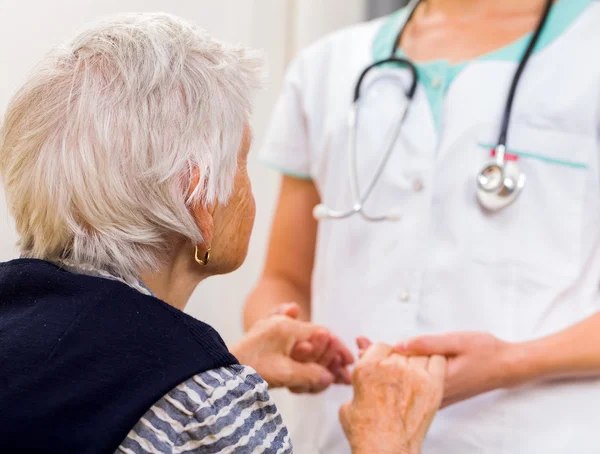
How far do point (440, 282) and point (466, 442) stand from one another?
228 mm

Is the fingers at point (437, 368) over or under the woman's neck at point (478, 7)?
under

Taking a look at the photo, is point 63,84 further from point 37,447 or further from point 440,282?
point 440,282

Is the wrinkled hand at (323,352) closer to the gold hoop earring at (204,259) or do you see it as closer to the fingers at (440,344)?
the fingers at (440,344)

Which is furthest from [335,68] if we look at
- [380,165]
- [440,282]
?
[440,282]

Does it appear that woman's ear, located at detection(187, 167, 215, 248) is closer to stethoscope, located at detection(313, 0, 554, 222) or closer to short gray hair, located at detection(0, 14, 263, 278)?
short gray hair, located at detection(0, 14, 263, 278)

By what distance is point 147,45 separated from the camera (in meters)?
0.79

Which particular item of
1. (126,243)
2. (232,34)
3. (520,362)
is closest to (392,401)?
(520,362)

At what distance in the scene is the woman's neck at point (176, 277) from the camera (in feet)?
2.78

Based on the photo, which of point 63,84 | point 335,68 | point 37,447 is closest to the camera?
point 37,447

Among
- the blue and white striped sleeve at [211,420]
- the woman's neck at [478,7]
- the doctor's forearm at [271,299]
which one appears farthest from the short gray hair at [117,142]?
the woman's neck at [478,7]

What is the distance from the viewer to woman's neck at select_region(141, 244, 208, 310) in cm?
85

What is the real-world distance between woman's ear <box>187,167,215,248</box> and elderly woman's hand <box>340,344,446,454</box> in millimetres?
316

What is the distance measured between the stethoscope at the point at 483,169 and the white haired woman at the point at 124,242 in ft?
1.16

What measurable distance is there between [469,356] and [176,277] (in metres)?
0.41
